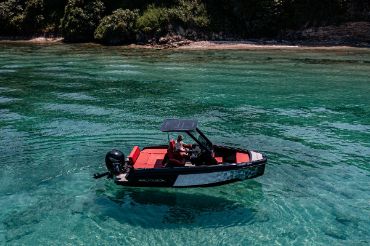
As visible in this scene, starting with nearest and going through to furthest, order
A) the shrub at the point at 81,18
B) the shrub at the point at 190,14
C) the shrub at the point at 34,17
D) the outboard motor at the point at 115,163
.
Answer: the outboard motor at the point at 115,163 → the shrub at the point at 190,14 → the shrub at the point at 81,18 → the shrub at the point at 34,17

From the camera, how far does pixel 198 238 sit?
12.6 m

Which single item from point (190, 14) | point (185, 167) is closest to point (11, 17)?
point (190, 14)

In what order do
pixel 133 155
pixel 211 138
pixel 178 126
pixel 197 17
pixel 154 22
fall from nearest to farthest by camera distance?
pixel 178 126
pixel 133 155
pixel 211 138
pixel 154 22
pixel 197 17

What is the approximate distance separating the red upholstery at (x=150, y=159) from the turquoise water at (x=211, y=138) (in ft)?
3.39

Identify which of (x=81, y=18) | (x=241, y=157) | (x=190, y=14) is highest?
(x=190, y=14)

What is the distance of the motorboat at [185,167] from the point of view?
14.3 meters

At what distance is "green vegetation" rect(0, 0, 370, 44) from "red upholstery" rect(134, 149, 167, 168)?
4173 centimetres

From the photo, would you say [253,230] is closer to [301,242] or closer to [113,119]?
[301,242]

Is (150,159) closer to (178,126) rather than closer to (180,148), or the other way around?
(180,148)

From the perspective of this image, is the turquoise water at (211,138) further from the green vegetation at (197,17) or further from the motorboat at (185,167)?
the green vegetation at (197,17)

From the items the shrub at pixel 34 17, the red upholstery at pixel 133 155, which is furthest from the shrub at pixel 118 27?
the red upholstery at pixel 133 155

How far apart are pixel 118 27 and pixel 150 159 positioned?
1694 inches

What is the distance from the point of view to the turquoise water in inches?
516

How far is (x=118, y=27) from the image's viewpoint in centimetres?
5600
